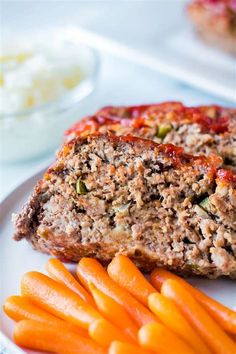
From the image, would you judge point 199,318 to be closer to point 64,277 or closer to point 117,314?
point 117,314

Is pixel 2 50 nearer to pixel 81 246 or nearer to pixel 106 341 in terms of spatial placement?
pixel 81 246

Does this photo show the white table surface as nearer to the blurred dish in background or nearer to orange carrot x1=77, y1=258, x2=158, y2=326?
the blurred dish in background

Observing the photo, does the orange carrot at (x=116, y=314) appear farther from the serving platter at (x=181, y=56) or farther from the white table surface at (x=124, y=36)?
the serving platter at (x=181, y=56)

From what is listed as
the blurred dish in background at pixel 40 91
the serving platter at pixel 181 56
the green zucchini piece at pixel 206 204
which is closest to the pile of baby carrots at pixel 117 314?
the green zucchini piece at pixel 206 204

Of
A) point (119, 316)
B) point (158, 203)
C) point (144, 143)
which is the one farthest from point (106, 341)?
point (144, 143)

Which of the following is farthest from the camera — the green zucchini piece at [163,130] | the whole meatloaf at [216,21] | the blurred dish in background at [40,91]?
the whole meatloaf at [216,21]

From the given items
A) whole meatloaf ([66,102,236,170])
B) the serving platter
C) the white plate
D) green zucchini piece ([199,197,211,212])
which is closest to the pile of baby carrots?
the white plate

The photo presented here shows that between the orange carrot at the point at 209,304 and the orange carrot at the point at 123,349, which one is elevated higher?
the orange carrot at the point at 123,349

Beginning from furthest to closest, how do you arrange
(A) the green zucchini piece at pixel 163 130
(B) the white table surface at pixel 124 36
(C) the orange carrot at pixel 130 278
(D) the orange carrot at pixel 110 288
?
(B) the white table surface at pixel 124 36
(A) the green zucchini piece at pixel 163 130
(C) the orange carrot at pixel 130 278
(D) the orange carrot at pixel 110 288
